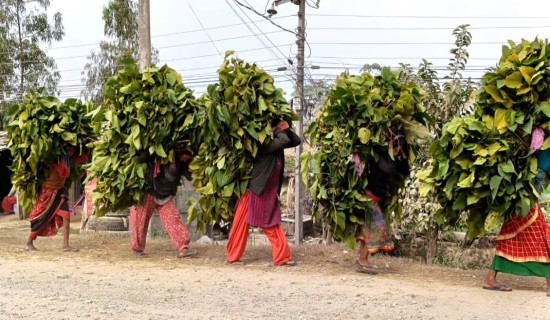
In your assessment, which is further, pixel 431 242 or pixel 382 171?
pixel 431 242

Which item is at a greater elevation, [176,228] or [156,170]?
[156,170]

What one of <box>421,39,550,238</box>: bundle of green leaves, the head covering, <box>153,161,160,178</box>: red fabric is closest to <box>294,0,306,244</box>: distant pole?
<box>153,161,160,178</box>: red fabric

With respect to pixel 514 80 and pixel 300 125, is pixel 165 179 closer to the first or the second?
pixel 514 80

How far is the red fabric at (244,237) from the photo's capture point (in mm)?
6410

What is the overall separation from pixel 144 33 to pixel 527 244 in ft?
25.7

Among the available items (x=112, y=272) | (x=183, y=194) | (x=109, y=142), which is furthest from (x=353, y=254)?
(x=183, y=194)

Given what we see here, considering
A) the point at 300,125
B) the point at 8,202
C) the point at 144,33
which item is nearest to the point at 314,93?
the point at 300,125

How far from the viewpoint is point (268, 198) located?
21.2ft

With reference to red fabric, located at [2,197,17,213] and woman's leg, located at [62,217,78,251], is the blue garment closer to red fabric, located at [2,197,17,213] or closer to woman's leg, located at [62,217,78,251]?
woman's leg, located at [62,217,78,251]

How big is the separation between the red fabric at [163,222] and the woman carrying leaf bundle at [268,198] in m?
1.05

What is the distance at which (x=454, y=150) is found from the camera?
5.05m

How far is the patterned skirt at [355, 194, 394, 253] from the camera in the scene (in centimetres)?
583

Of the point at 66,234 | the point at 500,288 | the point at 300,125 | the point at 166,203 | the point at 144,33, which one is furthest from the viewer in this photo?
the point at 300,125

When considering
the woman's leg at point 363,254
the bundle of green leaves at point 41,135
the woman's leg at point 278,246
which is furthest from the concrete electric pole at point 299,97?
the woman's leg at point 363,254
